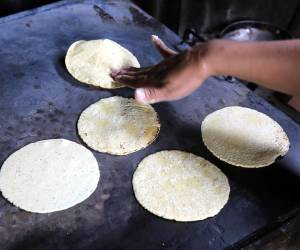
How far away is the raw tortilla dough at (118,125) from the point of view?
1823 mm

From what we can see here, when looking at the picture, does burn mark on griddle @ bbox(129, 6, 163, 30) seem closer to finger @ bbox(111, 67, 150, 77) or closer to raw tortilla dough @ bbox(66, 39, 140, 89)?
raw tortilla dough @ bbox(66, 39, 140, 89)

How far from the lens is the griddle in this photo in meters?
1.54

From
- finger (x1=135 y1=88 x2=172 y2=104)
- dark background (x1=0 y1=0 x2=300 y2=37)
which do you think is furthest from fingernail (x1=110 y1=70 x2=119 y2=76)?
dark background (x1=0 y1=0 x2=300 y2=37)

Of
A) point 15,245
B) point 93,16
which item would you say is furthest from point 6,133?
point 93,16

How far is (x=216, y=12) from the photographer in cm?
359

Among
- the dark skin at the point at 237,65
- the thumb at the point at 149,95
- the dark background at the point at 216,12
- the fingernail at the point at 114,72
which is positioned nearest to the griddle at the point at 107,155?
the fingernail at the point at 114,72

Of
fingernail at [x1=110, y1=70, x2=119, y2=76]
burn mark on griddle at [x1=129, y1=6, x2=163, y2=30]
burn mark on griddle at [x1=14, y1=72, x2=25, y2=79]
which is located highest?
burn mark on griddle at [x1=129, y1=6, x2=163, y2=30]

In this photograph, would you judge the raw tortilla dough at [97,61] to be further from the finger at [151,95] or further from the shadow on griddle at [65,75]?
the finger at [151,95]

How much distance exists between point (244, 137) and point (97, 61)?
91 centimetres

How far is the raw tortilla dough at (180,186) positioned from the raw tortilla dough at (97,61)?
563 mm

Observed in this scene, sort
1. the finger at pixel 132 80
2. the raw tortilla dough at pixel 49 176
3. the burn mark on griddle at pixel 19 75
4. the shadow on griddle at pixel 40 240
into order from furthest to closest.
→ the burn mark on griddle at pixel 19 75 < the finger at pixel 132 80 < the raw tortilla dough at pixel 49 176 < the shadow on griddle at pixel 40 240

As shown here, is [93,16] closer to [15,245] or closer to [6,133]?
[6,133]

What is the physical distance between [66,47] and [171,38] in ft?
2.21

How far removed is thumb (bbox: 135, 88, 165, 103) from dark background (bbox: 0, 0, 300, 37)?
176cm
